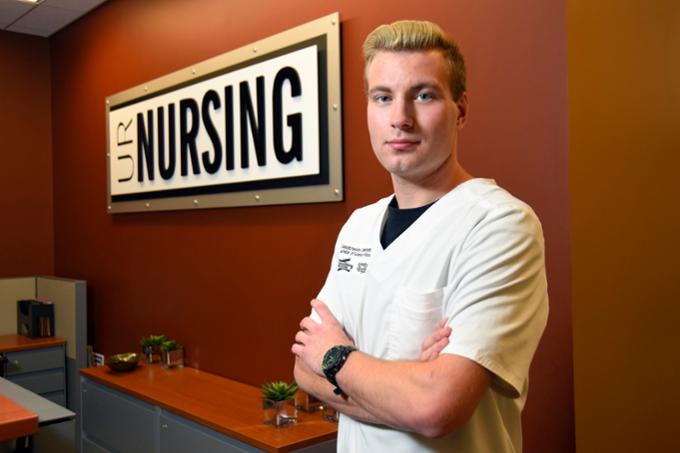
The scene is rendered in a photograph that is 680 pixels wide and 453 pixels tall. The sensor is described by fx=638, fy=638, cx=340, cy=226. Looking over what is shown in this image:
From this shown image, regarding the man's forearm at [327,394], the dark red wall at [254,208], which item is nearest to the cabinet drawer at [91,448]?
the dark red wall at [254,208]

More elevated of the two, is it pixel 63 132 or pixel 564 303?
pixel 63 132

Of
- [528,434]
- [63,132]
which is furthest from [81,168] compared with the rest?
[528,434]

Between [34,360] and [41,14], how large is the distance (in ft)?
6.98

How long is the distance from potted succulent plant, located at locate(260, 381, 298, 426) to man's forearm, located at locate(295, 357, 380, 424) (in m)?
0.78

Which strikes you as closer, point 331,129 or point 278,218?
point 331,129

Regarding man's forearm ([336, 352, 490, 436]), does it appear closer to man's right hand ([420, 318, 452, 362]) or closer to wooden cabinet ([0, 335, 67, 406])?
man's right hand ([420, 318, 452, 362])

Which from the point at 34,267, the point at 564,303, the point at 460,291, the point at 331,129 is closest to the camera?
the point at 460,291

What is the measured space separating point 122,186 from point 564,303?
2.66 meters

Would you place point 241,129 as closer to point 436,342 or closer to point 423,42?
point 423,42

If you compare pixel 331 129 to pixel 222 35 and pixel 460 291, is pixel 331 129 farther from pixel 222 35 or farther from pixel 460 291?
pixel 460 291

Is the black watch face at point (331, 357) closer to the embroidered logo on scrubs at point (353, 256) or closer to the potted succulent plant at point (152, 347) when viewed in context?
the embroidered logo on scrubs at point (353, 256)

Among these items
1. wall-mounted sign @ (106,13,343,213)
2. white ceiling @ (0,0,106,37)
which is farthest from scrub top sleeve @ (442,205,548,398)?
white ceiling @ (0,0,106,37)

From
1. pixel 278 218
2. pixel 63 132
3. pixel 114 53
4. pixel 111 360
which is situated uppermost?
pixel 114 53

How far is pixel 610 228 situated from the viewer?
1.75 meters
